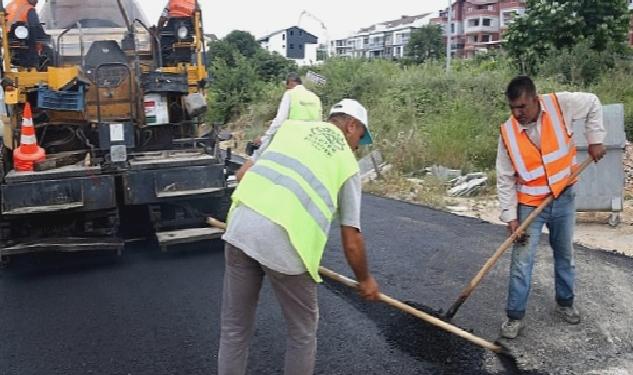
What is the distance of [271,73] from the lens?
2789 cm

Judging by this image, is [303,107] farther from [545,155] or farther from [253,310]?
[253,310]

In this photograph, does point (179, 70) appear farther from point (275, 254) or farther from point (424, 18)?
point (424, 18)

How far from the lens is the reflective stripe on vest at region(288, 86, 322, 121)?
6004 millimetres

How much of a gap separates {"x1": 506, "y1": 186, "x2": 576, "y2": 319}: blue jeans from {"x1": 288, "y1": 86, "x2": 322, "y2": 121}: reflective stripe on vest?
9.29ft

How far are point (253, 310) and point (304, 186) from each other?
0.66 metres

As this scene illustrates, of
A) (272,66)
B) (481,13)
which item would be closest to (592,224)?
(272,66)

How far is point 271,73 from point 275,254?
26.2 m

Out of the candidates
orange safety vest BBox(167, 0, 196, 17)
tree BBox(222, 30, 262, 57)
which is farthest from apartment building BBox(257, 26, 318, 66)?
orange safety vest BBox(167, 0, 196, 17)

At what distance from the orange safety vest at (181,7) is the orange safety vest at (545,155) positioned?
12.7 feet

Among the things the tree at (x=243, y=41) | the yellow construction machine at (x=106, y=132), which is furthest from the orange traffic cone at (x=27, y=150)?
the tree at (x=243, y=41)

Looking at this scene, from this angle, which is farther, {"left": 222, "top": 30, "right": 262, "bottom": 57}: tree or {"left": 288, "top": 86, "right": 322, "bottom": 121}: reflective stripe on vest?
{"left": 222, "top": 30, "right": 262, "bottom": 57}: tree

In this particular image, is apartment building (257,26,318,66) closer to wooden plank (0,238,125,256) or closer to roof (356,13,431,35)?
roof (356,13,431,35)

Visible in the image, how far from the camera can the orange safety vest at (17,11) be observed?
5488 mm

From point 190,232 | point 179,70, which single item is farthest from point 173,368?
point 179,70
